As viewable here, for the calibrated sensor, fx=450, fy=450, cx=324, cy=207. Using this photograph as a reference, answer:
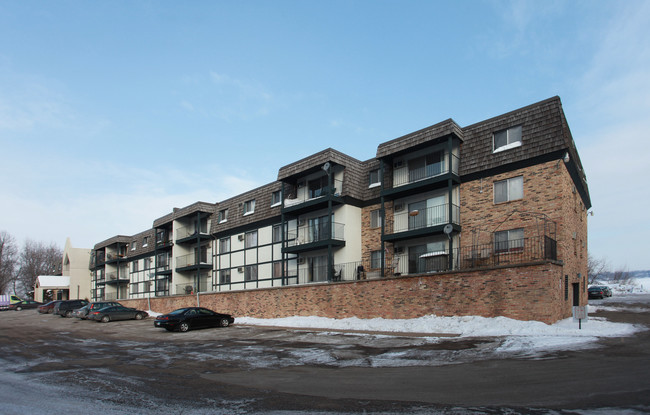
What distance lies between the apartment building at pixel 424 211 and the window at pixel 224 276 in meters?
0.14

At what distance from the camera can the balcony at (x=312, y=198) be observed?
87.1ft

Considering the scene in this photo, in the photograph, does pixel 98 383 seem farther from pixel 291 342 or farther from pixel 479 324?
pixel 479 324

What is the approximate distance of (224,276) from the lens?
3609 cm

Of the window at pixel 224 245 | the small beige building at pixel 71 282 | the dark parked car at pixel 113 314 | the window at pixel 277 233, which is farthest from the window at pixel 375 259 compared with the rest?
the small beige building at pixel 71 282

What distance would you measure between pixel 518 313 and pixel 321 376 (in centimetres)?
986

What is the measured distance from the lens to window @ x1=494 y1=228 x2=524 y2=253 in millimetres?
19578

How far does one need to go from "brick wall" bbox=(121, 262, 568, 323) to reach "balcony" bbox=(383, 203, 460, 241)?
118 inches

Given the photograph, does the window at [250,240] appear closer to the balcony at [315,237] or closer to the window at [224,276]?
the window at [224,276]

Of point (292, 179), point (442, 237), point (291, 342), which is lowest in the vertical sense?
point (291, 342)

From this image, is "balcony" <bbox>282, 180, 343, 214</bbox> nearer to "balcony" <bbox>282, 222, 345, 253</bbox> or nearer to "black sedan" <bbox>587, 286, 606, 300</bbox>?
"balcony" <bbox>282, 222, 345, 253</bbox>

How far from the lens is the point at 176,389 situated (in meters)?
9.00

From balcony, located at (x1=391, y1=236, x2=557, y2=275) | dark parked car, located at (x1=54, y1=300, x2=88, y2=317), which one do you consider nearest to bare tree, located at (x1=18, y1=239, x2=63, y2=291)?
dark parked car, located at (x1=54, y1=300, x2=88, y2=317)

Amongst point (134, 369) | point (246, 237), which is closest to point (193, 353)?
point (134, 369)

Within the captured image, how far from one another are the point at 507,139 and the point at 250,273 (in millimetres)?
20322
